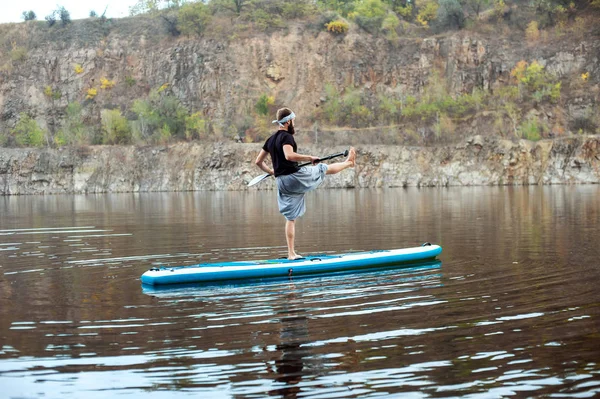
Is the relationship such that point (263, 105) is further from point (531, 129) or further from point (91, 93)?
point (531, 129)

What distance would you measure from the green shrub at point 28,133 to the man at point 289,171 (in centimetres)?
7960

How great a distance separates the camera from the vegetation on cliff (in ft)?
269

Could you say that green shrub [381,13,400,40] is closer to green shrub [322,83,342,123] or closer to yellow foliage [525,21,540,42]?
green shrub [322,83,342,123]

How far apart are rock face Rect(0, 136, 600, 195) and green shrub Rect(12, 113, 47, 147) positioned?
4.92 meters

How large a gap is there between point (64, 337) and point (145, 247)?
1047cm

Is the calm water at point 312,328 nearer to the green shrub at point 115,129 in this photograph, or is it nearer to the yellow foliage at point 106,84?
the green shrub at point 115,129

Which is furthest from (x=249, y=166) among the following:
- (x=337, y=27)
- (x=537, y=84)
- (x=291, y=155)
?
(x=291, y=155)

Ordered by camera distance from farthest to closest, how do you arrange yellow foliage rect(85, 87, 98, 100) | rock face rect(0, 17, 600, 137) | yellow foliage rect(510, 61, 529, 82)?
yellow foliage rect(85, 87, 98, 100), rock face rect(0, 17, 600, 137), yellow foliage rect(510, 61, 529, 82)

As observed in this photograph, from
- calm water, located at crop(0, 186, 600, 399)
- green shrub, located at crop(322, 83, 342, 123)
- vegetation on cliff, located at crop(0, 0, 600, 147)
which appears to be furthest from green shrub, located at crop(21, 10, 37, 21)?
calm water, located at crop(0, 186, 600, 399)

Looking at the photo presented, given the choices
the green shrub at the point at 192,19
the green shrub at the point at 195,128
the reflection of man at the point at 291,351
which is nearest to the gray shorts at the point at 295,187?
the reflection of man at the point at 291,351

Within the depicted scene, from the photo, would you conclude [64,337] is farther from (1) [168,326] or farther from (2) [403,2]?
(2) [403,2]

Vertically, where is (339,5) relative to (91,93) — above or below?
above

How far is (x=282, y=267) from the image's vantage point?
13.4 metres

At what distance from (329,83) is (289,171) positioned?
7844 centimetres
